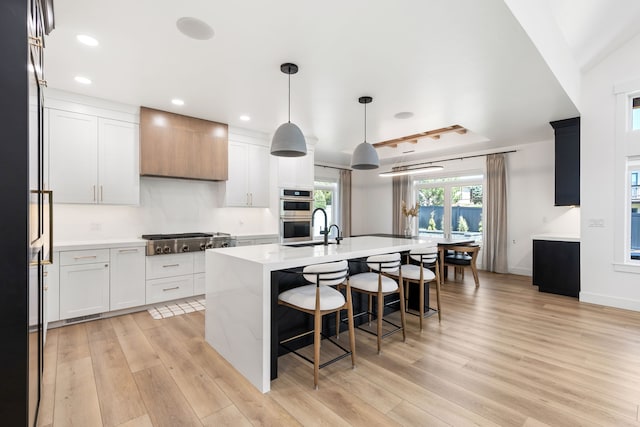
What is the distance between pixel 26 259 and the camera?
121 centimetres

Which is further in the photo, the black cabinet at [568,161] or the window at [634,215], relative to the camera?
the black cabinet at [568,161]

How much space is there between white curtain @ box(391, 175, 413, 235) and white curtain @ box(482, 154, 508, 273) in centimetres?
192

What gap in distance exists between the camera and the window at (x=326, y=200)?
805 cm

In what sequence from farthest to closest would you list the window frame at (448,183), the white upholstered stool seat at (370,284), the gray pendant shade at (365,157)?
the window frame at (448,183) → the gray pendant shade at (365,157) → the white upholstered stool seat at (370,284)

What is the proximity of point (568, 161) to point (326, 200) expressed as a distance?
5.20 meters

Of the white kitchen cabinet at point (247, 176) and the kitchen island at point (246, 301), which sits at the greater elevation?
the white kitchen cabinet at point (247, 176)

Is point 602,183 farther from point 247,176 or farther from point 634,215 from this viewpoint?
point 247,176

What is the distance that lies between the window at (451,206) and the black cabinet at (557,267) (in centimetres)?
186

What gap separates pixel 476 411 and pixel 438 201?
6108 millimetres

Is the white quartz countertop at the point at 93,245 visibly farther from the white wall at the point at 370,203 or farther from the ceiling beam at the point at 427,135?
the white wall at the point at 370,203

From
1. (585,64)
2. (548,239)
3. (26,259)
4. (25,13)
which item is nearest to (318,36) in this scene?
(25,13)

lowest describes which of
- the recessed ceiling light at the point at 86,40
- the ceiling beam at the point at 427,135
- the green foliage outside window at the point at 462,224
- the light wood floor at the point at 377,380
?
the light wood floor at the point at 377,380

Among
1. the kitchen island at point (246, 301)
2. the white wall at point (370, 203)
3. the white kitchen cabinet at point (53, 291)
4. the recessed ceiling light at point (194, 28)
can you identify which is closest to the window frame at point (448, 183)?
the white wall at point (370, 203)

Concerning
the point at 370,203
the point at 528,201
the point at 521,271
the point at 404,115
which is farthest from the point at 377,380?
the point at 370,203
